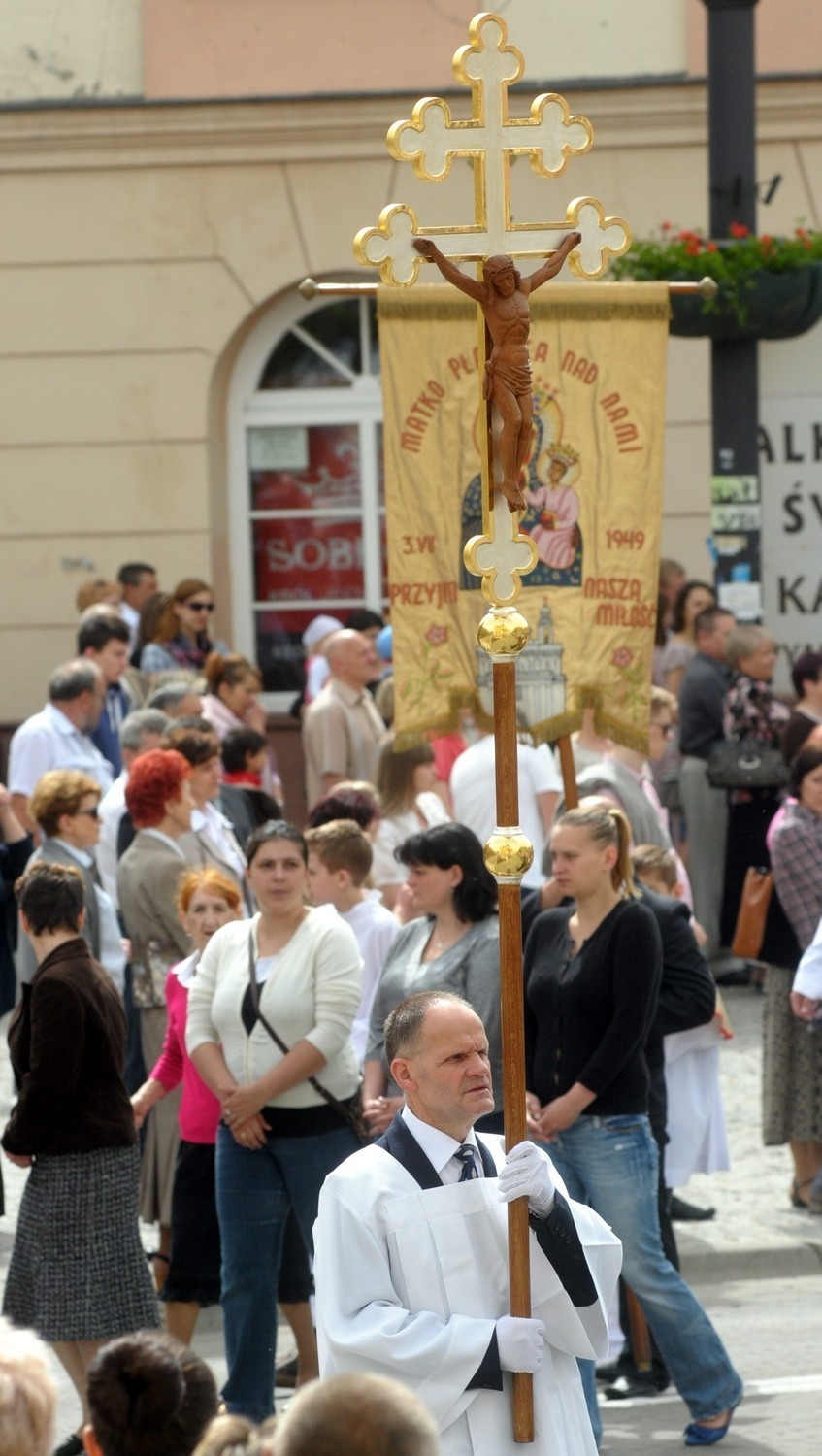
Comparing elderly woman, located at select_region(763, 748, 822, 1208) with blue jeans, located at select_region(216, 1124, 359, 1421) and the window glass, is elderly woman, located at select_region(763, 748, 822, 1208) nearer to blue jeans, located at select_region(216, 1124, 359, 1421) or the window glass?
blue jeans, located at select_region(216, 1124, 359, 1421)

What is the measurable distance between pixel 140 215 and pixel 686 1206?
907 centimetres

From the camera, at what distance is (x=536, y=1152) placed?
166 inches

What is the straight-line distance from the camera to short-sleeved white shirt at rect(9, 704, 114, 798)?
10359 mm

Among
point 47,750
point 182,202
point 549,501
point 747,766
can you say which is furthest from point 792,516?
point 549,501

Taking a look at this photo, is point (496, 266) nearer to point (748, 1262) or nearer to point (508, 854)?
point (508, 854)

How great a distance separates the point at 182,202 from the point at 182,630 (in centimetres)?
392

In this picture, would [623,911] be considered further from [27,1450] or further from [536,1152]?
[27,1450]

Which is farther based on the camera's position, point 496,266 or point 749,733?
point 749,733

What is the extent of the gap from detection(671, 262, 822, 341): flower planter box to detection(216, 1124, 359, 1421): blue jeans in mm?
5553

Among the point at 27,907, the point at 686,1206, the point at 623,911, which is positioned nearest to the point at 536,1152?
the point at 623,911

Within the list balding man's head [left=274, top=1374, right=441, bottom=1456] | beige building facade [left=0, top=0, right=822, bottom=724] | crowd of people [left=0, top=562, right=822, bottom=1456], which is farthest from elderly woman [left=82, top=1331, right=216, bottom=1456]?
beige building facade [left=0, top=0, right=822, bottom=724]

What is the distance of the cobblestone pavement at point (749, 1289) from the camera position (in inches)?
263

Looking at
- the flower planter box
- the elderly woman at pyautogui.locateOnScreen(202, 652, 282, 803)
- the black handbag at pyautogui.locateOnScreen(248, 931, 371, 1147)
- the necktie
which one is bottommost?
the black handbag at pyautogui.locateOnScreen(248, 931, 371, 1147)

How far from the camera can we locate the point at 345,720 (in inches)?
443
